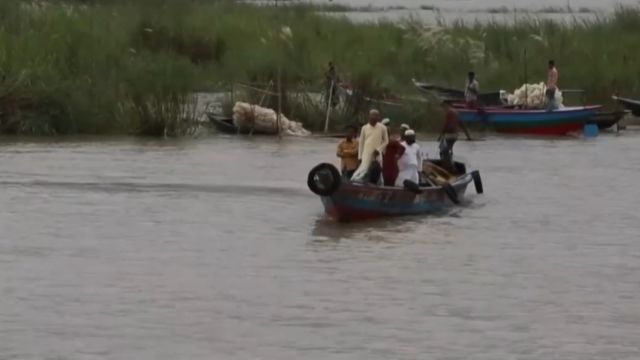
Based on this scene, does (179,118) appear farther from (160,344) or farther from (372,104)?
(160,344)

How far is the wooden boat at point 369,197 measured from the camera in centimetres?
2369

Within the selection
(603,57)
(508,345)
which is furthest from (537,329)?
A: (603,57)

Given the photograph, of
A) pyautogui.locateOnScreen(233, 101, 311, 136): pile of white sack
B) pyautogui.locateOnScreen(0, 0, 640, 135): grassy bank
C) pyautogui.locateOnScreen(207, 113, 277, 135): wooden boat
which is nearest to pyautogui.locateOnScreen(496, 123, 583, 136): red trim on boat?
pyautogui.locateOnScreen(0, 0, 640, 135): grassy bank

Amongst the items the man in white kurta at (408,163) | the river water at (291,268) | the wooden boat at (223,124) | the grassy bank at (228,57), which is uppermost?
the grassy bank at (228,57)

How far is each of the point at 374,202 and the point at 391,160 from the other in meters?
0.73

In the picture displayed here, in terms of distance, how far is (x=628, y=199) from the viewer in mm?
29000

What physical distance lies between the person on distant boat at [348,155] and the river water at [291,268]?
872 mm

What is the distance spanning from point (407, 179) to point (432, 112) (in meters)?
15.9

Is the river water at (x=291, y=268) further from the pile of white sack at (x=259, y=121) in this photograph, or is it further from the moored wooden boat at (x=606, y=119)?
the moored wooden boat at (x=606, y=119)

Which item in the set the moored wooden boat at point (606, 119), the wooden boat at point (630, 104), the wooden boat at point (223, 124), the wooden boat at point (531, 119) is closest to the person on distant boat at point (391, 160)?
the wooden boat at point (223, 124)

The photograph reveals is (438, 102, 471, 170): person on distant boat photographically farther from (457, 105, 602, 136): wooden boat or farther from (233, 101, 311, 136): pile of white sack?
(457, 105, 602, 136): wooden boat

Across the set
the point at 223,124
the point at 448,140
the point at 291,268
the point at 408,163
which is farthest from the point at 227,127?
the point at 291,268

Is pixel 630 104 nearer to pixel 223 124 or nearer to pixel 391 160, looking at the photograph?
pixel 223 124

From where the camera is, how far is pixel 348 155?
1001 inches
